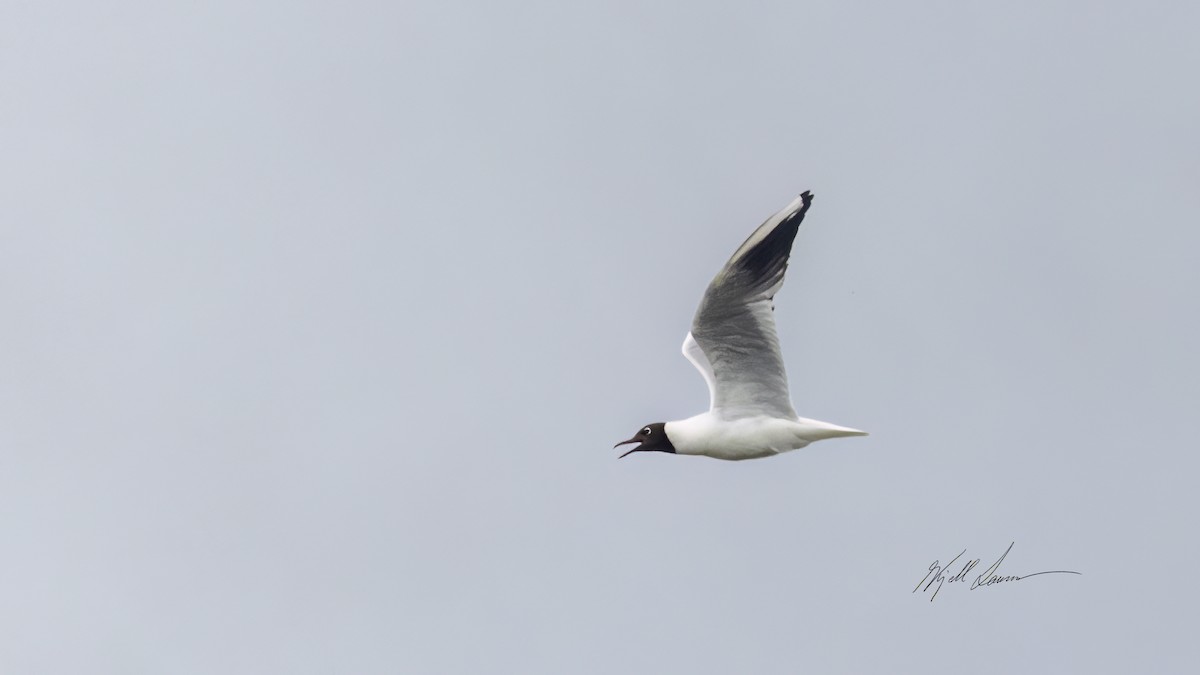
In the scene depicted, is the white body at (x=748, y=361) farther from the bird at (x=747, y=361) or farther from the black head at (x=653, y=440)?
the black head at (x=653, y=440)

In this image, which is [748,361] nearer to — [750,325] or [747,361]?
[747,361]

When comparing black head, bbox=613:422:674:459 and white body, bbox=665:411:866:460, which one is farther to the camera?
black head, bbox=613:422:674:459

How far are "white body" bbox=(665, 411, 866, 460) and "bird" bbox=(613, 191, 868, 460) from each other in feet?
0.04

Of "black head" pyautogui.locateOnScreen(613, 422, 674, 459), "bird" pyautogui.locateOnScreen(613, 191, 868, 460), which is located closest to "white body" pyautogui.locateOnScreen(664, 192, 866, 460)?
"bird" pyautogui.locateOnScreen(613, 191, 868, 460)

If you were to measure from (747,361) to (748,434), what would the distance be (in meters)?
0.84

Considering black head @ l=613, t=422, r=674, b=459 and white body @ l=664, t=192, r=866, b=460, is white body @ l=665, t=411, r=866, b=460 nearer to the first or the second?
white body @ l=664, t=192, r=866, b=460

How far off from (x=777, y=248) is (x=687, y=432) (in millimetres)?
2670

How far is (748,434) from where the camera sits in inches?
957

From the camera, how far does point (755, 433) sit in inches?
955

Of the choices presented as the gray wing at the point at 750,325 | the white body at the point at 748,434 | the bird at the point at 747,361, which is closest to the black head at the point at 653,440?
the bird at the point at 747,361

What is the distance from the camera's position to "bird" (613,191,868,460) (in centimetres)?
2342

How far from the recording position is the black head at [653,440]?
83.4 feet

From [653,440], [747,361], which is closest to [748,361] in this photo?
[747,361]

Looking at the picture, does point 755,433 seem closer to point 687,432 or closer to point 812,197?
point 687,432
